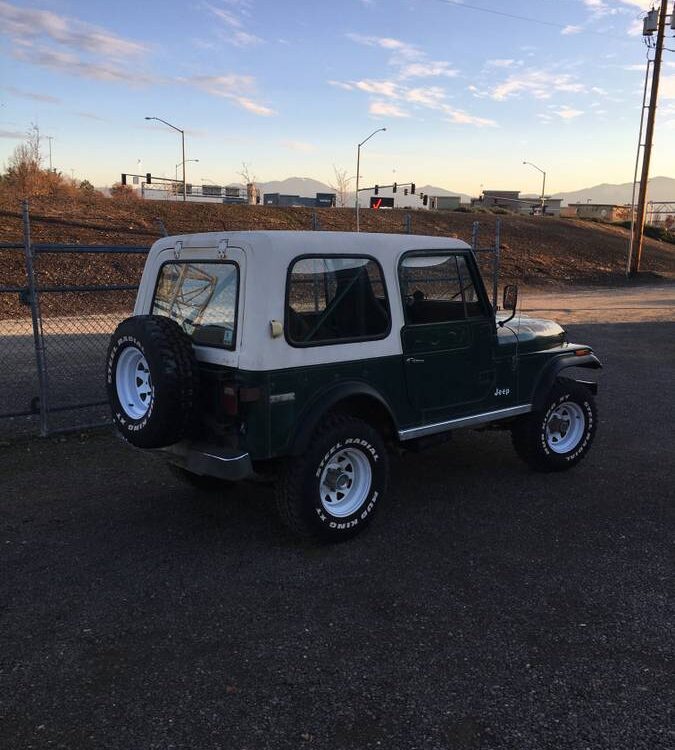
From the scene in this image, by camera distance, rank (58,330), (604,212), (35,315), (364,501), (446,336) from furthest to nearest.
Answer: (604,212), (58,330), (35,315), (446,336), (364,501)

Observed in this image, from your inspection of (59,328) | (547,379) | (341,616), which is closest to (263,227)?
(59,328)

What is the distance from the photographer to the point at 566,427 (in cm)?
593

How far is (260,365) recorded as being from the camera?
12.9 feet

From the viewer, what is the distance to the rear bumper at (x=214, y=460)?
3.96 m

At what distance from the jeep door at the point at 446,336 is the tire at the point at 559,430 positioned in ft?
1.78

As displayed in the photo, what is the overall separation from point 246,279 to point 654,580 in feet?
10.0

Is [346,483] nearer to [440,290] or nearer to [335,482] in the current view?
[335,482]

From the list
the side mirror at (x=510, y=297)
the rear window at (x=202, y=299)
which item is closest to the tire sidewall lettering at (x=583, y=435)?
the side mirror at (x=510, y=297)

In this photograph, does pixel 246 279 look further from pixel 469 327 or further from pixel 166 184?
pixel 166 184

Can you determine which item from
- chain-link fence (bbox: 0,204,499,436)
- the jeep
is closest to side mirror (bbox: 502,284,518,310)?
the jeep

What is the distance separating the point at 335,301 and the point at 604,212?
71.7 metres

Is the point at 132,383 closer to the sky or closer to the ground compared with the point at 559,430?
closer to the sky

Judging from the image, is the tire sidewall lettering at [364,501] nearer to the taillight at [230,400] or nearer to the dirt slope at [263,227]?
the taillight at [230,400]

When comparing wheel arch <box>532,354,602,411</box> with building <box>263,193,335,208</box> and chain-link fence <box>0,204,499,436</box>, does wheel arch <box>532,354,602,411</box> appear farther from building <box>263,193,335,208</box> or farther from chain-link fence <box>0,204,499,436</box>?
building <box>263,193,335,208</box>
